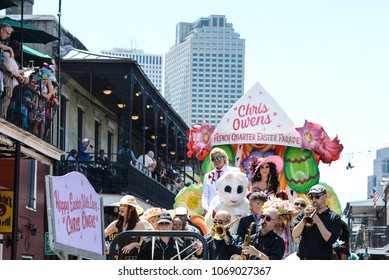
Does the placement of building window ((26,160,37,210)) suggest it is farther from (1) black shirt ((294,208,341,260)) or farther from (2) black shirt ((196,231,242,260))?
(2) black shirt ((196,231,242,260))

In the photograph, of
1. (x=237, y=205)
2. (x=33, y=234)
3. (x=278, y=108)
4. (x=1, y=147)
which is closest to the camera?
(x=237, y=205)

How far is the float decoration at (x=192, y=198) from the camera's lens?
19719 millimetres

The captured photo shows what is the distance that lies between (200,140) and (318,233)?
1213 centimetres

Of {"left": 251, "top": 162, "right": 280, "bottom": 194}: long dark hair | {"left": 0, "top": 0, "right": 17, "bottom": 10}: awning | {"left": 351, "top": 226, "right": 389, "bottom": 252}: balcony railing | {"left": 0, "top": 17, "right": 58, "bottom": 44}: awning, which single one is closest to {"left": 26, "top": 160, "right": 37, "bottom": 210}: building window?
{"left": 0, "top": 17, "right": 58, "bottom": 44}: awning

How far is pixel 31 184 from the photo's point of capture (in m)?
24.5

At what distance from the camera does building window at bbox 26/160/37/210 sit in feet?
79.4

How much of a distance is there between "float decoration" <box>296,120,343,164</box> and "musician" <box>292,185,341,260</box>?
11.7m

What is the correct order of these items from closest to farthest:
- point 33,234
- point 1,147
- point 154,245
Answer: point 154,245 → point 1,147 → point 33,234

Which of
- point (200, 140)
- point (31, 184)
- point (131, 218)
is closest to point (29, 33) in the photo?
point (200, 140)
